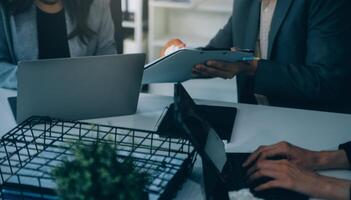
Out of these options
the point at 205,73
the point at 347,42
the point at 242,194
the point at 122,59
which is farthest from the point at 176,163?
the point at 347,42

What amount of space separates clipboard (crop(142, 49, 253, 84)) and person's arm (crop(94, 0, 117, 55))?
1.75ft

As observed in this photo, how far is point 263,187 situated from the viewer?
103cm

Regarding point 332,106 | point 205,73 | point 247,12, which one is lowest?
point 332,106

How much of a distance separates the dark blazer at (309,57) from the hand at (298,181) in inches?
28.9

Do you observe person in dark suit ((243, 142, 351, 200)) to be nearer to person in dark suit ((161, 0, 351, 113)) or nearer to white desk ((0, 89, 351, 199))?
white desk ((0, 89, 351, 199))

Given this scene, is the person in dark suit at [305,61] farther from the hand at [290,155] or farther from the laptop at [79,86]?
the hand at [290,155]

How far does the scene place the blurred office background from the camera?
3316mm

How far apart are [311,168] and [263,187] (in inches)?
8.0

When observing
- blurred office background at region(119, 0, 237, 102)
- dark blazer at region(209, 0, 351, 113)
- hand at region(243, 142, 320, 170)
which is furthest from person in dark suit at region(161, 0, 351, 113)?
blurred office background at region(119, 0, 237, 102)

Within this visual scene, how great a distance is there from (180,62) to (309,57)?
59cm

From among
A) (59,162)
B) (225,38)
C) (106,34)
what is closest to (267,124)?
(59,162)

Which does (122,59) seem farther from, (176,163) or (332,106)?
(332,106)

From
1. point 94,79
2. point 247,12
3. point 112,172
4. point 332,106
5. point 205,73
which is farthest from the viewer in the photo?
point 247,12

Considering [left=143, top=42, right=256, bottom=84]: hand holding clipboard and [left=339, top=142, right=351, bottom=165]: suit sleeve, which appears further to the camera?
[left=143, top=42, right=256, bottom=84]: hand holding clipboard
